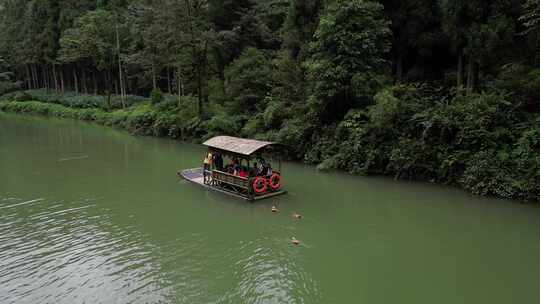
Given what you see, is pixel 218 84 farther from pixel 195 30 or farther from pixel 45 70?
pixel 45 70

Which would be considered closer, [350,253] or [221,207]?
[350,253]

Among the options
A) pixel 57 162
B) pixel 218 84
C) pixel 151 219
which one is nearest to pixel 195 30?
pixel 218 84

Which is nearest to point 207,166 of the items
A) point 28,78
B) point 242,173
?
point 242,173

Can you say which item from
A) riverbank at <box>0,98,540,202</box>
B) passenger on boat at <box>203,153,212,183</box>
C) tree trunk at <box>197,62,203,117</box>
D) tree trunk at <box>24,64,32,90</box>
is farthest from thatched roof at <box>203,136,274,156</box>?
tree trunk at <box>24,64,32,90</box>

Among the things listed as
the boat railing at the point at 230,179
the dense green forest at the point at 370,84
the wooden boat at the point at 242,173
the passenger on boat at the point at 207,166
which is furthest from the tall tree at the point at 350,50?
the boat railing at the point at 230,179

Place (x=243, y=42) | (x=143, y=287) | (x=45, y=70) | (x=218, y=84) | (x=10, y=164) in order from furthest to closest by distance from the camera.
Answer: (x=45, y=70) → (x=243, y=42) → (x=218, y=84) → (x=10, y=164) → (x=143, y=287)
